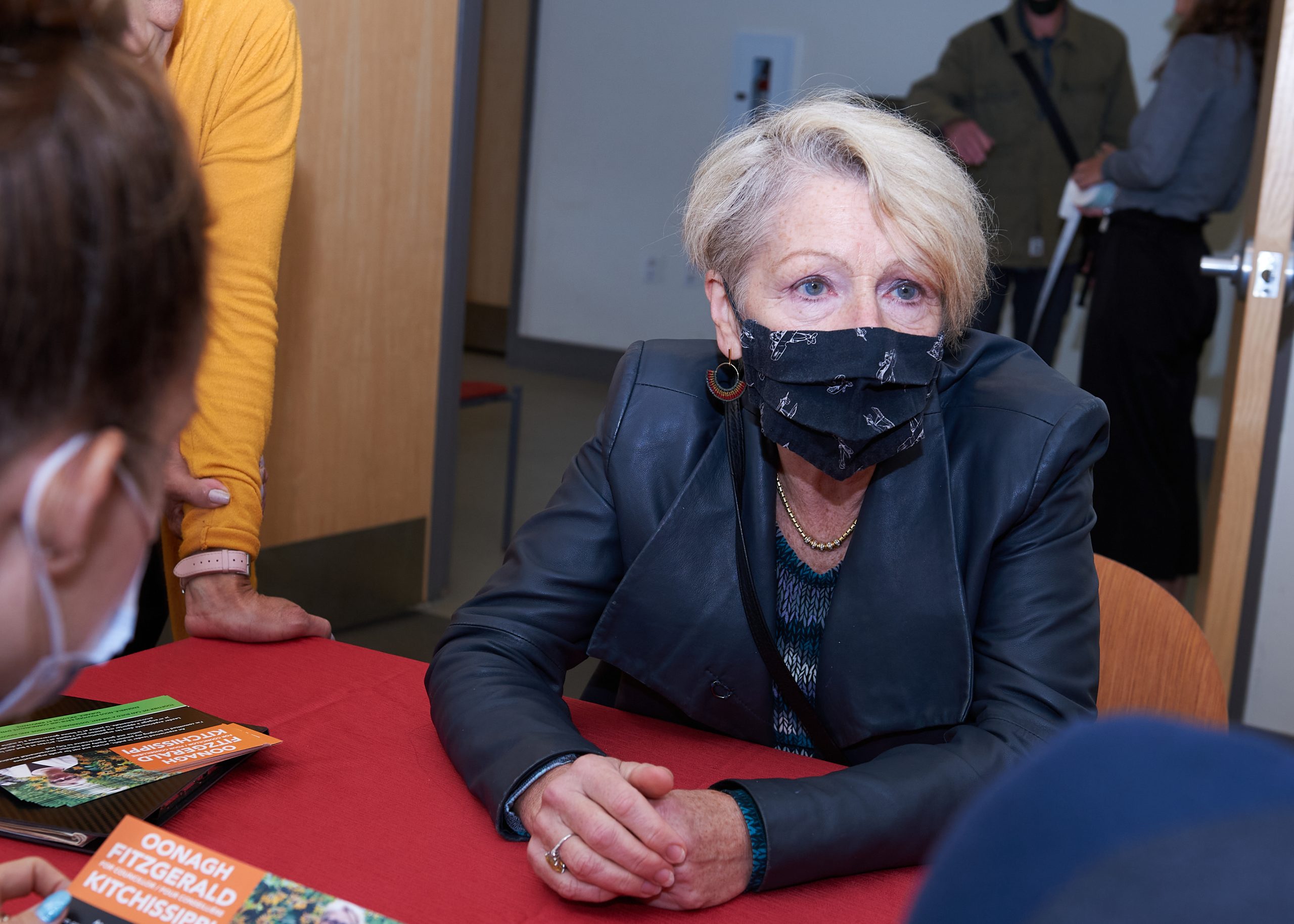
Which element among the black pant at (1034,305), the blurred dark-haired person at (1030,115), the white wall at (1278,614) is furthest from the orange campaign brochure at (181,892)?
the blurred dark-haired person at (1030,115)

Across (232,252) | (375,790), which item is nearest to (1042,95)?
(232,252)

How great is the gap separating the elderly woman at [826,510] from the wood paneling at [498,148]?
6729mm

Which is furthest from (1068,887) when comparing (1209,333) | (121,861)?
(1209,333)

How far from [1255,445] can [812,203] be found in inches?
58.9

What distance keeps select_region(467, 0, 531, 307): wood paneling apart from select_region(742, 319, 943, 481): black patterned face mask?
683 cm

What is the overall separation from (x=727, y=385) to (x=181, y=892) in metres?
0.86

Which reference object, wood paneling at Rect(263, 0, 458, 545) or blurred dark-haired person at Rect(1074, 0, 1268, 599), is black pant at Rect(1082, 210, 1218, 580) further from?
wood paneling at Rect(263, 0, 458, 545)

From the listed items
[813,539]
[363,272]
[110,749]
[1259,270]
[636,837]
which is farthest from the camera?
[363,272]

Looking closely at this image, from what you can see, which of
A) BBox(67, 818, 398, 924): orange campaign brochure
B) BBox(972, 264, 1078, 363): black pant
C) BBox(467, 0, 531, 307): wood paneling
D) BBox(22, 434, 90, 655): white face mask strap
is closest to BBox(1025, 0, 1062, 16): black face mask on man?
BBox(972, 264, 1078, 363): black pant

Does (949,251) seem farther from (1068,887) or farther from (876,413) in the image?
(1068,887)

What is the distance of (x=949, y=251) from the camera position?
1.37m

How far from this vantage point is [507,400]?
4.22 metres

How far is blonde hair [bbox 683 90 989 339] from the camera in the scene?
136 cm

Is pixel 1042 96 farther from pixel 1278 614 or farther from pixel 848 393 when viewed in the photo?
pixel 848 393
